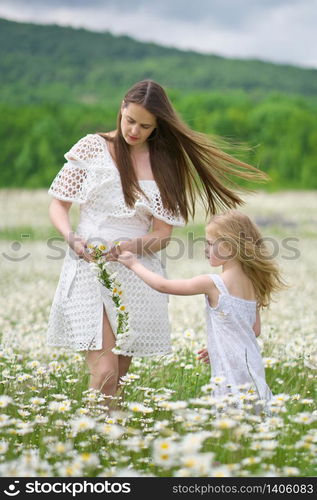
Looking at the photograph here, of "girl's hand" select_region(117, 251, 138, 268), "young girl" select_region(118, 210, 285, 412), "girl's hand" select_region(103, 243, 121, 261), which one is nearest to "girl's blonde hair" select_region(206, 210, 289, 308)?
"young girl" select_region(118, 210, 285, 412)

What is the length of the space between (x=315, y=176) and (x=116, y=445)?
4021 centimetres

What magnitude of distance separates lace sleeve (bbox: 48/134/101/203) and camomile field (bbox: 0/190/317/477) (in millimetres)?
1206

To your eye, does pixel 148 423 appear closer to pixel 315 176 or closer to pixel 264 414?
pixel 264 414

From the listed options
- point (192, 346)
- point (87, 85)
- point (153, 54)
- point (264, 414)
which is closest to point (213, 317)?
point (264, 414)

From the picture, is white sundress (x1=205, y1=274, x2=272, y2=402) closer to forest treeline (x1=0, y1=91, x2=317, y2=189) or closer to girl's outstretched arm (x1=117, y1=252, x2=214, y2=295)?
girl's outstretched arm (x1=117, y1=252, x2=214, y2=295)

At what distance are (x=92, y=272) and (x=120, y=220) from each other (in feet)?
1.35

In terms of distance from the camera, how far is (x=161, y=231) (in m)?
5.51

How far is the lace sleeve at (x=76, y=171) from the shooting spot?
5504 mm

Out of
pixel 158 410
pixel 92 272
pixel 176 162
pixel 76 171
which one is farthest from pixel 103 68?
pixel 158 410

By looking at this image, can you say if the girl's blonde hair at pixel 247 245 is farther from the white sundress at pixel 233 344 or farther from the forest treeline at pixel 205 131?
the forest treeline at pixel 205 131

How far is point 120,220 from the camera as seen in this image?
5.42m

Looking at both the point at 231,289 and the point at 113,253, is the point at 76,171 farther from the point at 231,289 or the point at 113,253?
the point at 231,289

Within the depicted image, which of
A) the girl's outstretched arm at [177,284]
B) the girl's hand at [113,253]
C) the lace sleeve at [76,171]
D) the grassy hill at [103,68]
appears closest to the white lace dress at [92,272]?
the lace sleeve at [76,171]

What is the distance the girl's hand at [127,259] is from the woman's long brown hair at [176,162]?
18.2 inches
